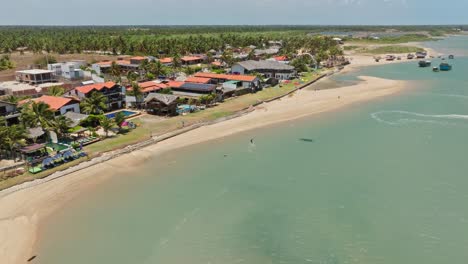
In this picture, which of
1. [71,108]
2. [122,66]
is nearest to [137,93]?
[71,108]

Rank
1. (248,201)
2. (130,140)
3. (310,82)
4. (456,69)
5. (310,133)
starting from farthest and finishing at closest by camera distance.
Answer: (456,69)
(310,82)
(310,133)
(130,140)
(248,201)

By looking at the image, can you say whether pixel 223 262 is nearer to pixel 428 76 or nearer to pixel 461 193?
pixel 461 193

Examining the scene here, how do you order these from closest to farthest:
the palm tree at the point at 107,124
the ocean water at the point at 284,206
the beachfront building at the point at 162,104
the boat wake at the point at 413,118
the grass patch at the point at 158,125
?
the ocean water at the point at 284,206
the grass patch at the point at 158,125
the palm tree at the point at 107,124
the boat wake at the point at 413,118
the beachfront building at the point at 162,104

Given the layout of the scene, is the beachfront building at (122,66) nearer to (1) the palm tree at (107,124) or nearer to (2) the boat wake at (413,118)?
(1) the palm tree at (107,124)

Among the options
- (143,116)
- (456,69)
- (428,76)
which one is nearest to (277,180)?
(143,116)

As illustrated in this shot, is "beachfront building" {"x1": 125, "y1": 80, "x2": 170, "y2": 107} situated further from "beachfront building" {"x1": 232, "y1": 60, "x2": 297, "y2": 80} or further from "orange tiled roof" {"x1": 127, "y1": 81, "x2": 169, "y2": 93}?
"beachfront building" {"x1": 232, "y1": 60, "x2": 297, "y2": 80}

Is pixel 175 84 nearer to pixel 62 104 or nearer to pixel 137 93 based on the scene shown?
pixel 137 93

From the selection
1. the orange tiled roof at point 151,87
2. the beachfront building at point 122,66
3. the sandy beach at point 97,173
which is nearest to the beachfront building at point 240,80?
the sandy beach at point 97,173
